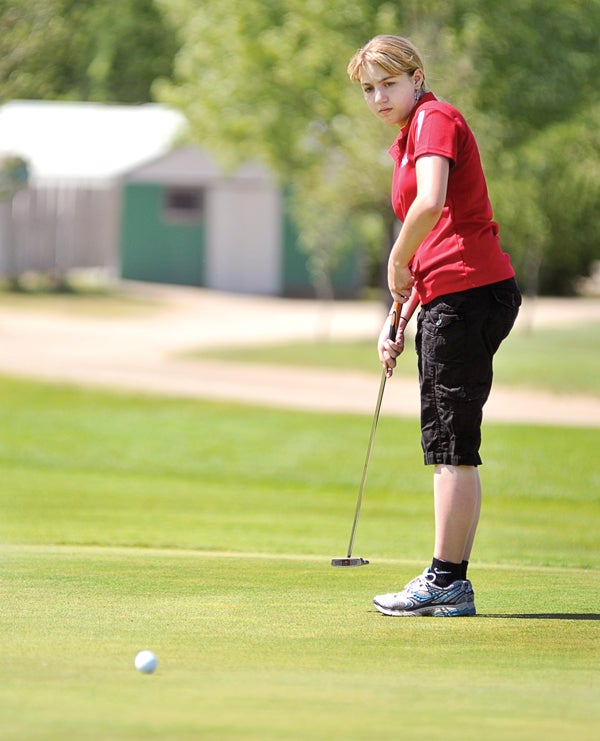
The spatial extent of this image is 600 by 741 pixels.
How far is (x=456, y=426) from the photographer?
528 centimetres

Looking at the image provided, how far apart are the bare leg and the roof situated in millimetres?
28746

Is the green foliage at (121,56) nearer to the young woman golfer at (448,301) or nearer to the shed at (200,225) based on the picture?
the shed at (200,225)

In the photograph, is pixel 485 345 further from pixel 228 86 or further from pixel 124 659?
pixel 228 86

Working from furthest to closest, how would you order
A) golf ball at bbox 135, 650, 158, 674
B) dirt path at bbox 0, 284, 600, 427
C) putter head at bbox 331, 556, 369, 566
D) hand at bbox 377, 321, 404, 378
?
dirt path at bbox 0, 284, 600, 427 < putter head at bbox 331, 556, 369, 566 < hand at bbox 377, 321, 404, 378 < golf ball at bbox 135, 650, 158, 674

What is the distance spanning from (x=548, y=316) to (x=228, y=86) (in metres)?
11.0

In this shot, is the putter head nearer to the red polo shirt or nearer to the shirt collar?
the red polo shirt

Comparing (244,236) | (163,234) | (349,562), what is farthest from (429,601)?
(163,234)

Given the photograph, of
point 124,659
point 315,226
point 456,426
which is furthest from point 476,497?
point 315,226

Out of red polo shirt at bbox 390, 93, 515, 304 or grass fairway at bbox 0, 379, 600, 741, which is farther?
red polo shirt at bbox 390, 93, 515, 304

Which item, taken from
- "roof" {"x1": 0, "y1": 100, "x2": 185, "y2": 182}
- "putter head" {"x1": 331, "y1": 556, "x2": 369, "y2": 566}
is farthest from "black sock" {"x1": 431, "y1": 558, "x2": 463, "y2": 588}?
"roof" {"x1": 0, "y1": 100, "x2": 185, "y2": 182}

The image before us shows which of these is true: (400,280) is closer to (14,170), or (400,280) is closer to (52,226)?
Result: (14,170)

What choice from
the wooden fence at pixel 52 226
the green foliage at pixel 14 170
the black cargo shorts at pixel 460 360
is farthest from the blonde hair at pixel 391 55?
the wooden fence at pixel 52 226

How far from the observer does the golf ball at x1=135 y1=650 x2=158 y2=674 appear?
4.01 metres

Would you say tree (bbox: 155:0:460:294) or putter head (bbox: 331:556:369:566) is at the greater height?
tree (bbox: 155:0:460:294)
